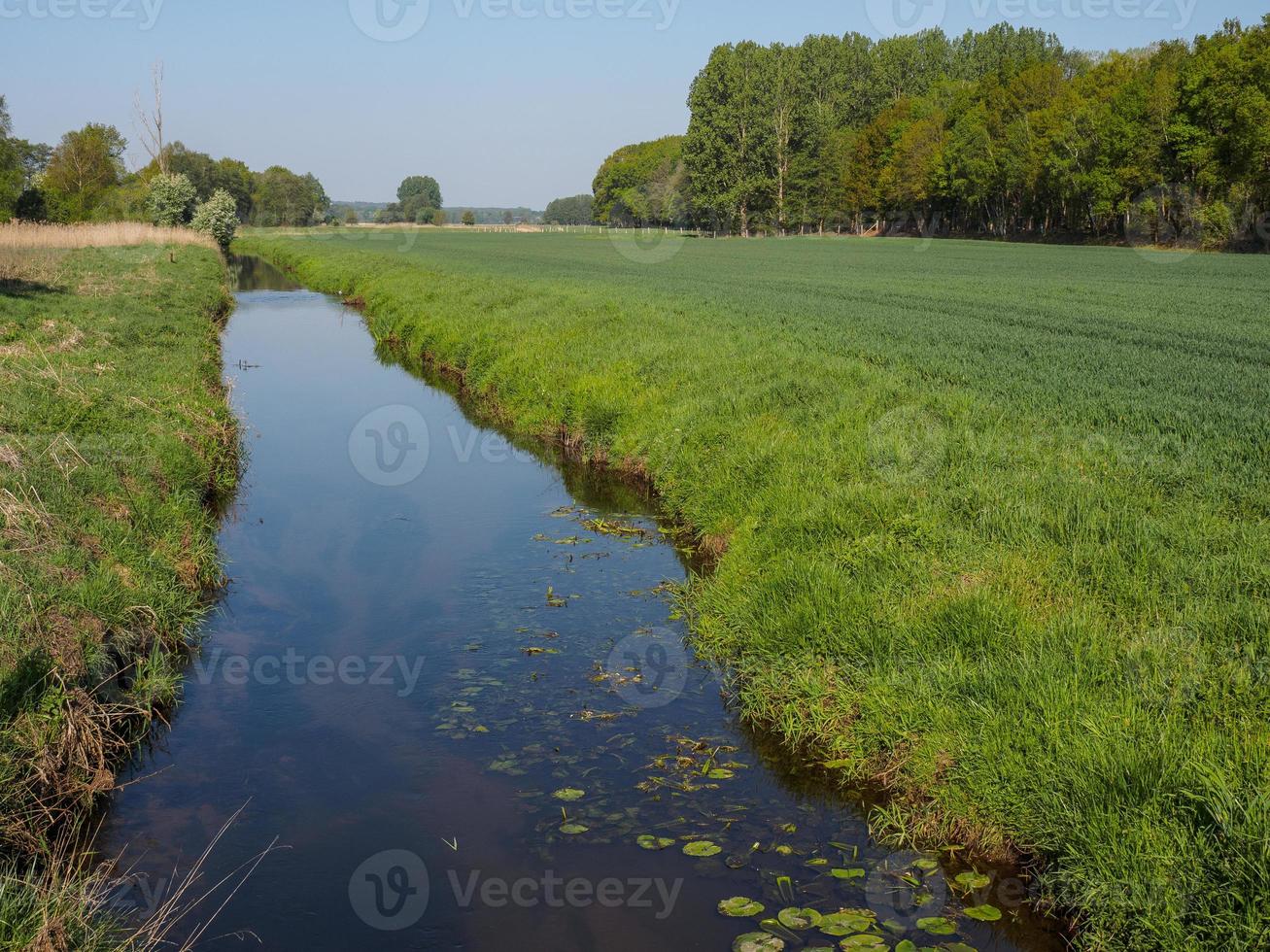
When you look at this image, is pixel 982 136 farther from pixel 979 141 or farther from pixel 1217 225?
pixel 1217 225

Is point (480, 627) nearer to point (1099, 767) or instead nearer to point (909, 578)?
point (909, 578)

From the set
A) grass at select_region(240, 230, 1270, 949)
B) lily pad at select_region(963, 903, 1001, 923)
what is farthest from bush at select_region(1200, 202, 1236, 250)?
lily pad at select_region(963, 903, 1001, 923)

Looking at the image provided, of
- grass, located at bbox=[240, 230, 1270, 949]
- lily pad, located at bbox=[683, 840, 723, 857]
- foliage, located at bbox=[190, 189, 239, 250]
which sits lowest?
lily pad, located at bbox=[683, 840, 723, 857]

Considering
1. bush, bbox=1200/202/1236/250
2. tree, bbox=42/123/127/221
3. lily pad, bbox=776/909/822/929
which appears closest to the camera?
lily pad, bbox=776/909/822/929

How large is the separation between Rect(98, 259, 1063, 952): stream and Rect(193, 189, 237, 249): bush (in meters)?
50.0

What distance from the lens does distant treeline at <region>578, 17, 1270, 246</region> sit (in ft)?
189

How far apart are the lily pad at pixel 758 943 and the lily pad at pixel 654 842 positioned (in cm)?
82

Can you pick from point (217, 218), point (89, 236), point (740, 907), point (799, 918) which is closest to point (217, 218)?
point (217, 218)

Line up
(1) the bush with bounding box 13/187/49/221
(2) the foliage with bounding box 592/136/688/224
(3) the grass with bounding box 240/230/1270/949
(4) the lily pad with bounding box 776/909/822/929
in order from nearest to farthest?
1. (3) the grass with bounding box 240/230/1270/949
2. (4) the lily pad with bounding box 776/909/822/929
3. (1) the bush with bounding box 13/187/49/221
4. (2) the foliage with bounding box 592/136/688/224

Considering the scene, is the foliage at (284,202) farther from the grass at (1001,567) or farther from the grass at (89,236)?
the grass at (1001,567)

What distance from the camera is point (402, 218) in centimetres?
17775

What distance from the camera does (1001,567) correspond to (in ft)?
23.6

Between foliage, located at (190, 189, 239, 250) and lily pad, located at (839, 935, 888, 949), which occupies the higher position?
foliage, located at (190, 189, 239, 250)

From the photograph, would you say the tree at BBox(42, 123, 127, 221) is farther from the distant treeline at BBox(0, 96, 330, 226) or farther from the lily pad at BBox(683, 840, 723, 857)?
the lily pad at BBox(683, 840, 723, 857)
